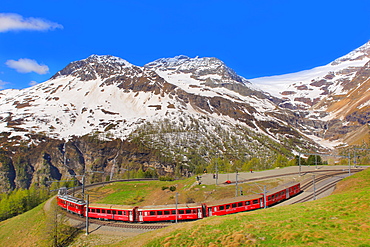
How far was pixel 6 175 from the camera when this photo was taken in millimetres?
154500

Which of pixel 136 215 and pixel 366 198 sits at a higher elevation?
pixel 366 198

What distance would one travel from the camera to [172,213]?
42.8m

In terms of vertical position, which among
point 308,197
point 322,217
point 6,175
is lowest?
point 6,175

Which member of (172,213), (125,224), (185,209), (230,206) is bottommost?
(125,224)

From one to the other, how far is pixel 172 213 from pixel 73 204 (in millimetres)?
24557

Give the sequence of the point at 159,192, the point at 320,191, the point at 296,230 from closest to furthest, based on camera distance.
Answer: the point at 296,230 → the point at 320,191 → the point at 159,192

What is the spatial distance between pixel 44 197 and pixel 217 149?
128 metres

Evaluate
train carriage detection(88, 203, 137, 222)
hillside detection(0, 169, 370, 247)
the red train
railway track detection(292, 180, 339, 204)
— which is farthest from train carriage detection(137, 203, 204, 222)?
railway track detection(292, 180, 339, 204)

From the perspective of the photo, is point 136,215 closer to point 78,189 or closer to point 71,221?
point 71,221

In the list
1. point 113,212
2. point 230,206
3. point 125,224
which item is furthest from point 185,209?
point 113,212

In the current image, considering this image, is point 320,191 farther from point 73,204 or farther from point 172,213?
point 73,204

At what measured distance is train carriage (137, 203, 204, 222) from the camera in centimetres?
4234

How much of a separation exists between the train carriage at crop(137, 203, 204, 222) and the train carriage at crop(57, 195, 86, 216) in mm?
15639

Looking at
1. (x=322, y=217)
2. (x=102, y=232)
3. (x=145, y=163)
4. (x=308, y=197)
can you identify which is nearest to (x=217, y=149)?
(x=145, y=163)
